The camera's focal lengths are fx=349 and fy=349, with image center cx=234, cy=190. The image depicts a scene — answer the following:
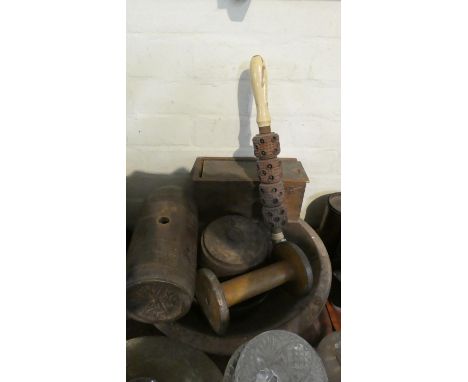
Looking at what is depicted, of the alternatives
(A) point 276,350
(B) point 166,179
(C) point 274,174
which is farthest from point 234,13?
(A) point 276,350

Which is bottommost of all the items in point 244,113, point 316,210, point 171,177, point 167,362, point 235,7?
point 167,362

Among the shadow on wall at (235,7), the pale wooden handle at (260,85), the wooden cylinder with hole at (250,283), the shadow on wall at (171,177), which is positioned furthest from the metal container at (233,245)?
the shadow on wall at (235,7)

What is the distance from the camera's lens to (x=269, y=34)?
0.93 meters

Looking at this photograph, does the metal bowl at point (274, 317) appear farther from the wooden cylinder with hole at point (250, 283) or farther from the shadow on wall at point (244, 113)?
the shadow on wall at point (244, 113)

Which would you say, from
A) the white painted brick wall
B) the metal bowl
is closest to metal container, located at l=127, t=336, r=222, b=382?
the metal bowl

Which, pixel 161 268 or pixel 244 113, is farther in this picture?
pixel 244 113

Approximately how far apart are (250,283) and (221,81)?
1.83 feet

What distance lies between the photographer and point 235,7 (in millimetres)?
896

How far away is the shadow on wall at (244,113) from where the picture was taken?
989mm

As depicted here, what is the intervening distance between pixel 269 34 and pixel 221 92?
20 cm

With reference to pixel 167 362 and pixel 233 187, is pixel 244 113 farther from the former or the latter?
pixel 167 362

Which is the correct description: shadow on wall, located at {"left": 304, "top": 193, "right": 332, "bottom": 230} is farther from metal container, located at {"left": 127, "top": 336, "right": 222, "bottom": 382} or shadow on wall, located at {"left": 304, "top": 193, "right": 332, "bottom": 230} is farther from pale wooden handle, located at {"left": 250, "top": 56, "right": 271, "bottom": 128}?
metal container, located at {"left": 127, "top": 336, "right": 222, "bottom": 382}

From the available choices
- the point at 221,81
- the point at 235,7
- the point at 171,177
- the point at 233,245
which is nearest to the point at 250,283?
the point at 233,245

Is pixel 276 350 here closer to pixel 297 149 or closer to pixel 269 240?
pixel 269 240
